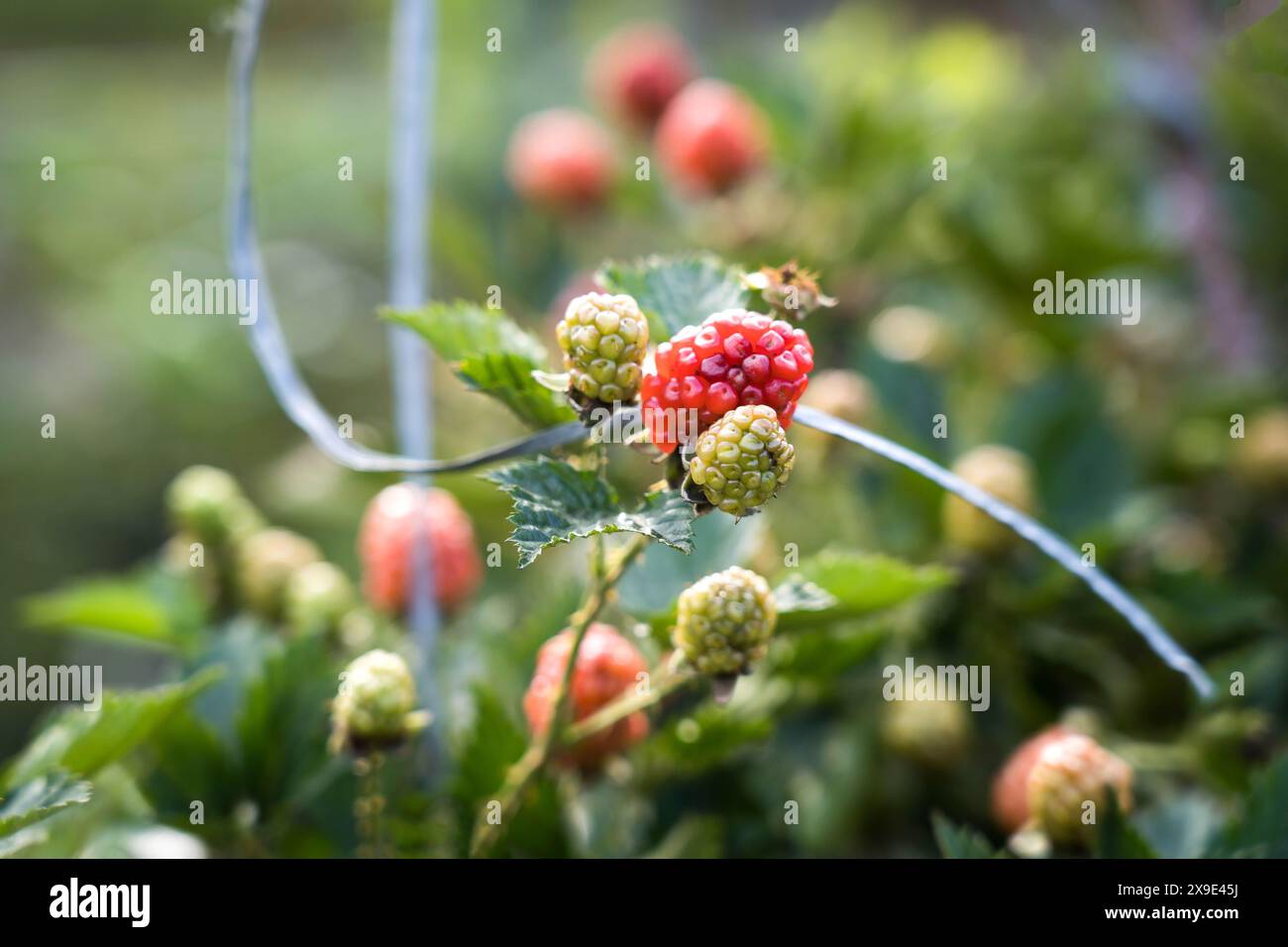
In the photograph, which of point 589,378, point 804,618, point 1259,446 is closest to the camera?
point 589,378

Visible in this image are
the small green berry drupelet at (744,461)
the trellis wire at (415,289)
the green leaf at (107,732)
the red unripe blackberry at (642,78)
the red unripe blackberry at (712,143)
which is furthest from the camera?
the red unripe blackberry at (642,78)

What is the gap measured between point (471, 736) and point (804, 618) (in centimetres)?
14

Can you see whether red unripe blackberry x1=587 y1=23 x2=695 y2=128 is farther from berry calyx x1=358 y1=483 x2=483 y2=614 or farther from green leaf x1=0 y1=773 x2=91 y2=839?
green leaf x1=0 y1=773 x2=91 y2=839

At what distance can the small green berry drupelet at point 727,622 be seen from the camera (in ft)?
1.16

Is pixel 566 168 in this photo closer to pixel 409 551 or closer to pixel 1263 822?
pixel 409 551

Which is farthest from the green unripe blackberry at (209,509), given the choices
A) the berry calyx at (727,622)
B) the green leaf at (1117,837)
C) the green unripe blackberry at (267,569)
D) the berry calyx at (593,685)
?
the green leaf at (1117,837)

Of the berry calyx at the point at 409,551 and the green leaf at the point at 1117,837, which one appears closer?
the green leaf at the point at 1117,837

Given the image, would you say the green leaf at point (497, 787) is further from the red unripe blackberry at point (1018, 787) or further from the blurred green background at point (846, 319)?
the red unripe blackberry at point (1018, 787)

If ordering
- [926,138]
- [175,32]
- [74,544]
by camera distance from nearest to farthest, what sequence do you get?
[926,138]
[74,544]
[175,32]

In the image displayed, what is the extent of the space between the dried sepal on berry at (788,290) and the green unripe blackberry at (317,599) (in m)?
0.29

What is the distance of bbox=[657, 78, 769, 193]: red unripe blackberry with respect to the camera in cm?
78
